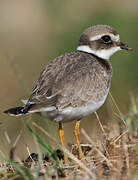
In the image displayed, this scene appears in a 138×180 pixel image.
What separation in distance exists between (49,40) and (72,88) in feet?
26.2

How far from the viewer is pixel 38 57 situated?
11.4 meters

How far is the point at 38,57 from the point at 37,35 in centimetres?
156

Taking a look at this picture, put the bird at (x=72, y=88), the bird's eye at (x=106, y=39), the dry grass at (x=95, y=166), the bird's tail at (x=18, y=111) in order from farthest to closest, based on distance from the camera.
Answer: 1. the bird's eye at (x=106, y=39)
2. the bird at (x=72, y=88)
3. the bird's tail at (x=18, y=111)
4. the dry grass at (x=95, y=166)

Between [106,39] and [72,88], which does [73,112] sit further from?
[106,39]

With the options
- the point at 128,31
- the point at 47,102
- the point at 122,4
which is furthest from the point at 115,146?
the point at 122,4

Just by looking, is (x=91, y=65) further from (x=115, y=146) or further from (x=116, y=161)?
(x=116, y=161)

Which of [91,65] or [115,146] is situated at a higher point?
[91,65]

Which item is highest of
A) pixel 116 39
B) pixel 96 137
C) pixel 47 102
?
pixel 116 39

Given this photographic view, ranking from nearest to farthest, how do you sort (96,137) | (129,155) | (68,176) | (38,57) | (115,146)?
(68,176)
(129,155)
(115,146)
(96,137)
(38,57)

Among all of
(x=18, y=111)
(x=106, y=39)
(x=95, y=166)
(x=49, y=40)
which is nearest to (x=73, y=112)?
(x=18, y=111)

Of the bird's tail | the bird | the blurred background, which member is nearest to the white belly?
the bird

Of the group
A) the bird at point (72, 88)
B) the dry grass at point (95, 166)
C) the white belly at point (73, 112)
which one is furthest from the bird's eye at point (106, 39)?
the dry grass at point (95, 166)

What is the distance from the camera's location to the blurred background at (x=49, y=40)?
9211 mm

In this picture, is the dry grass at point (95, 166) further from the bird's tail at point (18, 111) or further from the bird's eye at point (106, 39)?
the bird's eye at point (106, 39)
